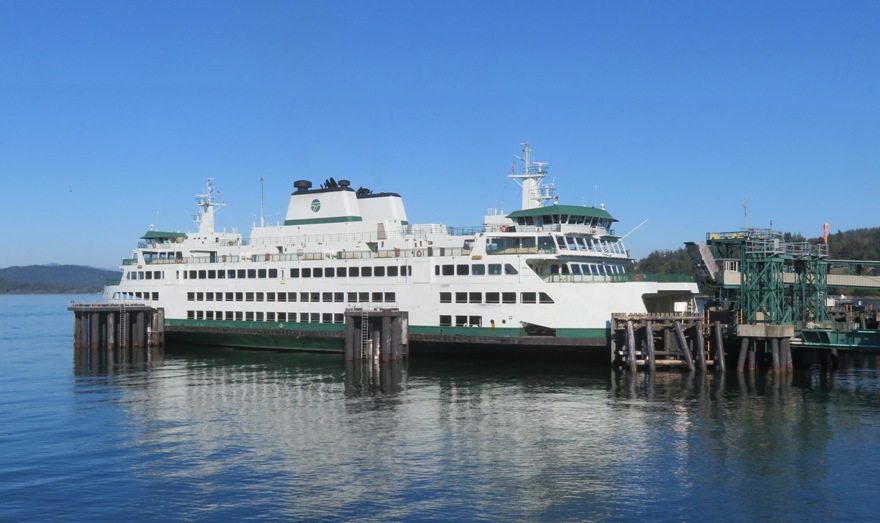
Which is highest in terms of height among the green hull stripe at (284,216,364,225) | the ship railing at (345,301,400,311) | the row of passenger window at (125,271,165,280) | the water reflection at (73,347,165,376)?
the green hull stripe at (284,216,364,225)

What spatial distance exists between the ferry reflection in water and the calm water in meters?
0.08

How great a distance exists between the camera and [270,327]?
5119 centimetres

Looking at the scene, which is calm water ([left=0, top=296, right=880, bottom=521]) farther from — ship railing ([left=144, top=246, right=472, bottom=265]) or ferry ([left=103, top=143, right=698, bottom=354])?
ship railing ([left=144, top=246, right=472, bottom=265])

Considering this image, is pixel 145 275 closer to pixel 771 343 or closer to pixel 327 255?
pixel 327 255

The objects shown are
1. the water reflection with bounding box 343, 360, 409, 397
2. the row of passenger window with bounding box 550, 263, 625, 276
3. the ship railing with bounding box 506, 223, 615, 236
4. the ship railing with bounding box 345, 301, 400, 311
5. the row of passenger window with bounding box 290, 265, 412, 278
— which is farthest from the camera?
the row of passenger window with bounding box 290, 265, 412, 278

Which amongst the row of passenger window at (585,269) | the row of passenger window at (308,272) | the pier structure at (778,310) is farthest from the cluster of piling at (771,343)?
the row of passenger window at (308,272)

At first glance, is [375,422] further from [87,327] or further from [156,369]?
[87,327]

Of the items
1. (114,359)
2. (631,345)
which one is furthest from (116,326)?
(631,345)

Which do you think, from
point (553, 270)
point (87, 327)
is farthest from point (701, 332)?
point (87, 327)

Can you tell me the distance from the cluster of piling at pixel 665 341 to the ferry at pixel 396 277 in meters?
0.95

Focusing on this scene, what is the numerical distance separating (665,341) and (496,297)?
29.9ft

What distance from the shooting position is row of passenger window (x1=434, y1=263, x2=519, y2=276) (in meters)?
42.9

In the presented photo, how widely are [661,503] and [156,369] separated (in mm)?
32166

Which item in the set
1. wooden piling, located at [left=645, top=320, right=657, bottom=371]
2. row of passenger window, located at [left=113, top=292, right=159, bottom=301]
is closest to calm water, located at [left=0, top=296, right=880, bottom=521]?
wooden piling, located at [left=645, top=320, right=657, bottom=371]
